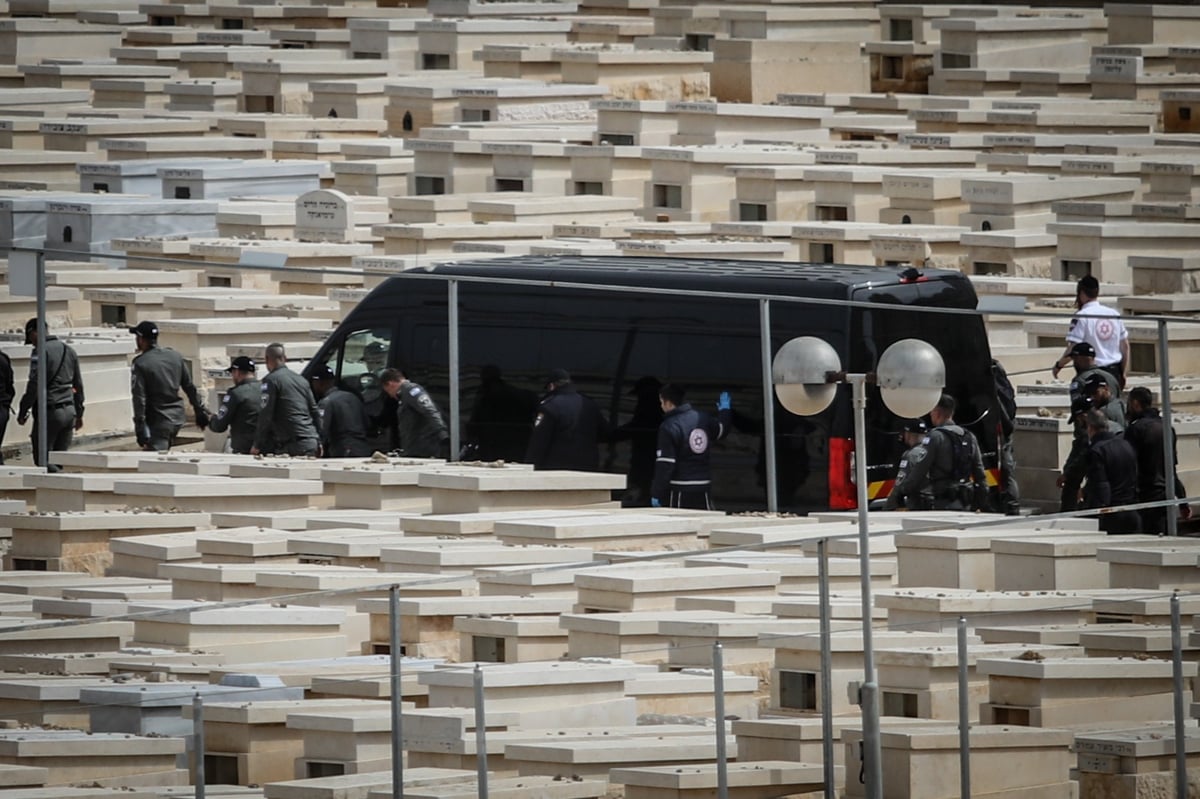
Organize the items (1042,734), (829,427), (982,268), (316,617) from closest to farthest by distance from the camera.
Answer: (1042,734), (316,617), (829,427), (982,268)

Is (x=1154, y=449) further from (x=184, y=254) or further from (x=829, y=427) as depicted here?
(x=184, y=254)

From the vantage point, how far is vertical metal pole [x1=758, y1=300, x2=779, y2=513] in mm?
15609

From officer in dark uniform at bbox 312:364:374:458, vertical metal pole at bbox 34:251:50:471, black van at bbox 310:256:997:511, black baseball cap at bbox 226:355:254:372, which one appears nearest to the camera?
black van at bbox 310:256:997:511

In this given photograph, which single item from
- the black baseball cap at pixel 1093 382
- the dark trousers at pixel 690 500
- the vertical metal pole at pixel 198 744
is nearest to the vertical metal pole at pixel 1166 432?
the black baseball cap at pixel 1093 382

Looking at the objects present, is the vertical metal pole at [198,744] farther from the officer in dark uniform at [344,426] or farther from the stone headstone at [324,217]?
the stone headstone at [324,217]

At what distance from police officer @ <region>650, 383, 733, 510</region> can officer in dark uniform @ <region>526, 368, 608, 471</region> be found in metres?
0.60

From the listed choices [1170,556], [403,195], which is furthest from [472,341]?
[403,195]

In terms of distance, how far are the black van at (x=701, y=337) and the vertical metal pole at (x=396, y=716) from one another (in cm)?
510

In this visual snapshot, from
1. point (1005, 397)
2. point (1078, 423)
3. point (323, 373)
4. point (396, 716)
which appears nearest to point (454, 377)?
point (323, 373)

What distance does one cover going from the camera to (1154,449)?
52.0ft

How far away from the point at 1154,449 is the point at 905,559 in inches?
116

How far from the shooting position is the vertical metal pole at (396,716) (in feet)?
34.0

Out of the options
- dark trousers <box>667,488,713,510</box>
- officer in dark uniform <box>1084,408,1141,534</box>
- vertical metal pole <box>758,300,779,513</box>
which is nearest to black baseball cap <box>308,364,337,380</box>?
dark trousers <box>667,488,713,510</box>

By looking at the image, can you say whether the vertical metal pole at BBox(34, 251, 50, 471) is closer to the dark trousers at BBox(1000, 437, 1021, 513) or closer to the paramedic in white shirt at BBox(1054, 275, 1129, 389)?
the dark trousers at BBox(1000, 437, 1021, 513)
